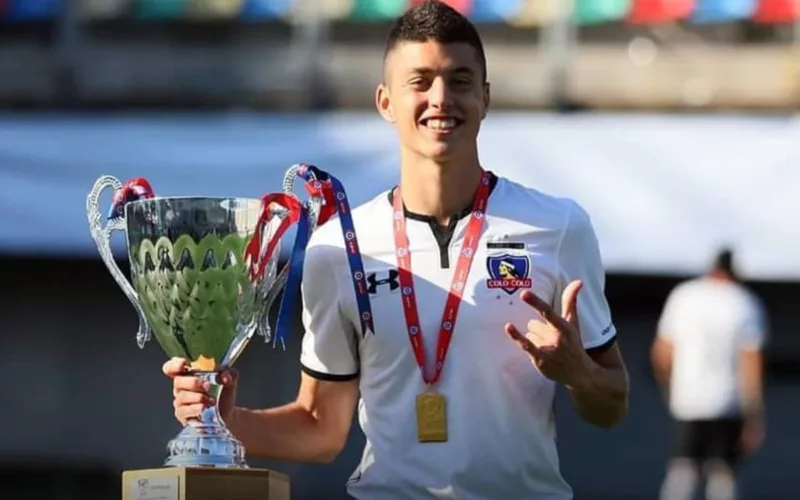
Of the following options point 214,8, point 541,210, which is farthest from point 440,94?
point 214,8

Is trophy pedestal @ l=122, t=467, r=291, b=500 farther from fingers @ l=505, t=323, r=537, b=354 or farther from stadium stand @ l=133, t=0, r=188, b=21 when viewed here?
stadium stand @ l=133, t=0, r=188, b=21

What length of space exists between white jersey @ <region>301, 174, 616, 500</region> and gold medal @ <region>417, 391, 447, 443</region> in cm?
2

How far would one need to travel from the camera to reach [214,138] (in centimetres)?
1176

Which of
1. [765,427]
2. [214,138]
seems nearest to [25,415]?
[214,138]

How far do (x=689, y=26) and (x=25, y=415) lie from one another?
463cm

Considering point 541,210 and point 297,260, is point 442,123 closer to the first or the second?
point 541,210

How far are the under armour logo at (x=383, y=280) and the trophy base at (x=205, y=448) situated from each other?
45 centimetres

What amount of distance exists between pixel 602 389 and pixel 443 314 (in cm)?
36

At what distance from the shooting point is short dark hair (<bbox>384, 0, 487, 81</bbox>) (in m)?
4.39


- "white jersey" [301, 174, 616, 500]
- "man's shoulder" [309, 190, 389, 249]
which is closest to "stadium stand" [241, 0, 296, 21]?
"man's shoulder" [309, 190, 389, 249]

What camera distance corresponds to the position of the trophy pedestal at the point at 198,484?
4.08 metres

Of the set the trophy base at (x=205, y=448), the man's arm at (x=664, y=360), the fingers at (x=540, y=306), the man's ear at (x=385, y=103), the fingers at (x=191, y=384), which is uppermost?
the man's ear at (x=385, y=103)

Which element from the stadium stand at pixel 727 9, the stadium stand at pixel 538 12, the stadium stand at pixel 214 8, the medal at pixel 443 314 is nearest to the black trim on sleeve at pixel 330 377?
the medal at pixel 443 314

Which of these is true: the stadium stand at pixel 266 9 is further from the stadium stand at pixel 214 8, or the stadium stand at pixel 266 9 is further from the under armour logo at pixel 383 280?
the under armour logo at pixel 383 280
